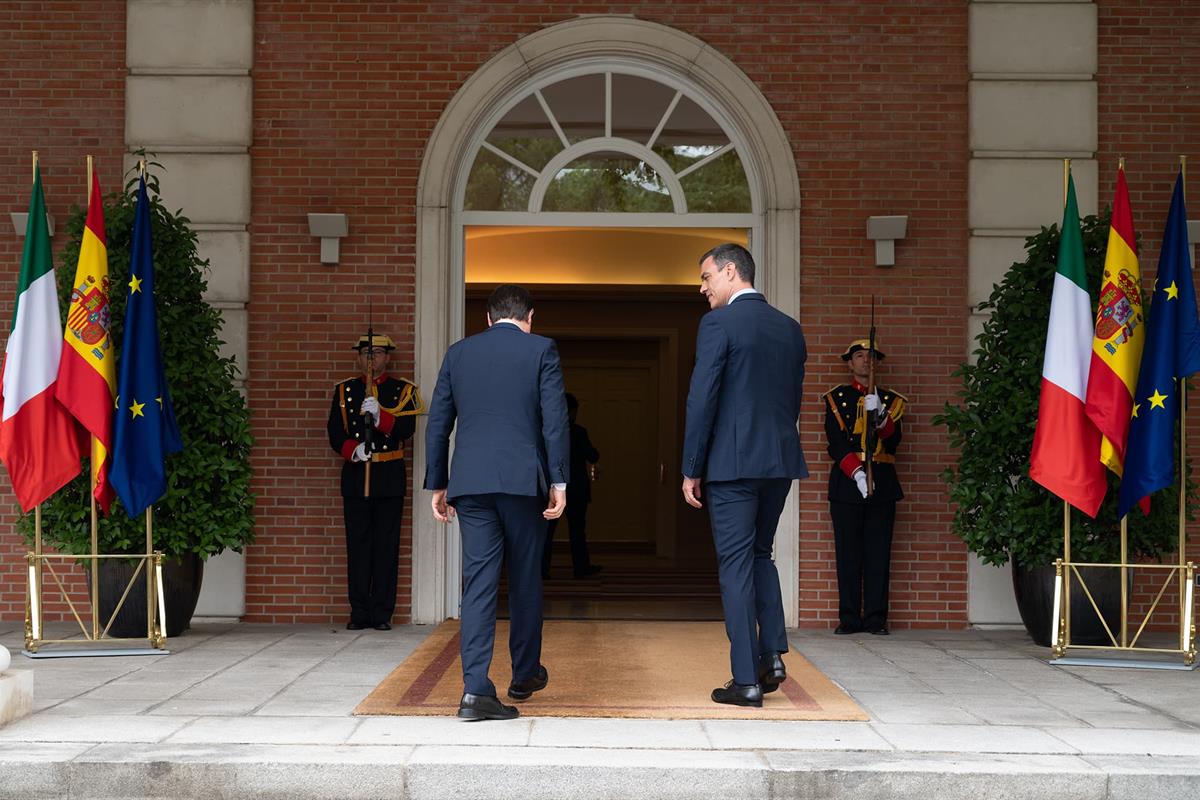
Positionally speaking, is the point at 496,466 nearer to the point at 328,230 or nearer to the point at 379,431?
the point at 379,431

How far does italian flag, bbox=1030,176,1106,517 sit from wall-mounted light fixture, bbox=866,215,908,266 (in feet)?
5.48

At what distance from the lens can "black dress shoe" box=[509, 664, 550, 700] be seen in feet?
18.6

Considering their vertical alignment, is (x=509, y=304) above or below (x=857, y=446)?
above

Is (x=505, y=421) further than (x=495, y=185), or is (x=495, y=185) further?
(x=495, y=185)

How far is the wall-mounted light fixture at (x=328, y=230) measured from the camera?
8766mm

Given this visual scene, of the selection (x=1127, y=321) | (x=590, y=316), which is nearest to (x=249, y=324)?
(x=1127, y=321)

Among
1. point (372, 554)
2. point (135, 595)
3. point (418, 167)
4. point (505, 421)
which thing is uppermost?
point (418, 167)

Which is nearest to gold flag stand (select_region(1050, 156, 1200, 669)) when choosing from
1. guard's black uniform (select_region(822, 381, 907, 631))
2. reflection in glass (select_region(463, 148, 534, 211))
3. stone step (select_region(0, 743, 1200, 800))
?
guard's black uniform (select_region(822, 381, 907, 631))

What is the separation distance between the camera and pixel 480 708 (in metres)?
5.24

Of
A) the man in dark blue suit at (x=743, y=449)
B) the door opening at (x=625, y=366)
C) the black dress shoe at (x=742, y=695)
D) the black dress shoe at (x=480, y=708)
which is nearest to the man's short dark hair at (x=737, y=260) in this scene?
the man in dark blue suit at (x=743, y=449)

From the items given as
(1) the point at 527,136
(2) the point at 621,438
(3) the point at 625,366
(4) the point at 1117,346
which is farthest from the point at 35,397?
(2) the point at 621,438

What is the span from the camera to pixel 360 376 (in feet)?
28.8

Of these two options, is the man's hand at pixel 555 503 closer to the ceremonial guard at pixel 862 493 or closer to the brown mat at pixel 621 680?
the brown mat at pixel 621 680

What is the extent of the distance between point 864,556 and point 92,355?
4703 mm
